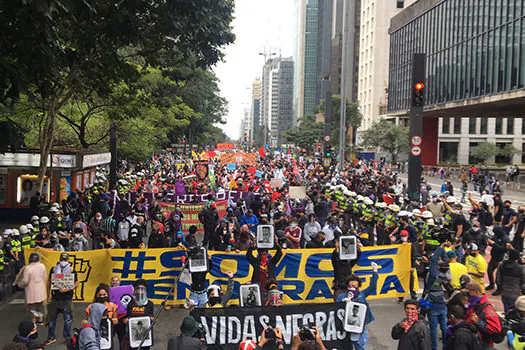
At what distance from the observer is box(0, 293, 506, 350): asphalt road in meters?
9.33

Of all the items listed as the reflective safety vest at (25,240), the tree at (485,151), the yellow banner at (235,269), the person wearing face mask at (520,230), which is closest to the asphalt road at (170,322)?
the yellow banner at (235,269)

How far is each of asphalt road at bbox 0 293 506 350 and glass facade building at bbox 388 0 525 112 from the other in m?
32.4

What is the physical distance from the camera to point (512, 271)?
30.8 ft

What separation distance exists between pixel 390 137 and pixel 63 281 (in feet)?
197

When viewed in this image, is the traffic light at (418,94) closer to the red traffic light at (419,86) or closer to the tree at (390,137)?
the red traffic light at (419,86)

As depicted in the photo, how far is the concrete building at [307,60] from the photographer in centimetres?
16650

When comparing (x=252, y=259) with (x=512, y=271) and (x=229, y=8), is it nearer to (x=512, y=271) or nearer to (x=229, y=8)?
(x=512, y=271)

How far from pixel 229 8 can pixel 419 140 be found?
9.13 m

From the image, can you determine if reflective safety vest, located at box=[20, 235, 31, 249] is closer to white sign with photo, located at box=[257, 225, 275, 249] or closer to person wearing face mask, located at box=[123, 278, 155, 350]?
white sign with photo, located at box=[257, 225, 275, 249]

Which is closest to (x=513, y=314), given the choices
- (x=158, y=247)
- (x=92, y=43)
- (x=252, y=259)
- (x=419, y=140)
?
(x=252, y=259)

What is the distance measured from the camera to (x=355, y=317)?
7.47 meters

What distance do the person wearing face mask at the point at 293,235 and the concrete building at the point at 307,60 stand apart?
148m

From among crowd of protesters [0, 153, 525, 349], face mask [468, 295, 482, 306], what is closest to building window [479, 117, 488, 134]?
crowd of protesters [0, 153, 525, 349]

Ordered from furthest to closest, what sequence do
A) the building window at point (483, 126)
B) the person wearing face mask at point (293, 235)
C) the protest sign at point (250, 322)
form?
the building window at point (483, 126)
the person wearing face mask at point (293, 235)
the protest sign at point (250, 322)
